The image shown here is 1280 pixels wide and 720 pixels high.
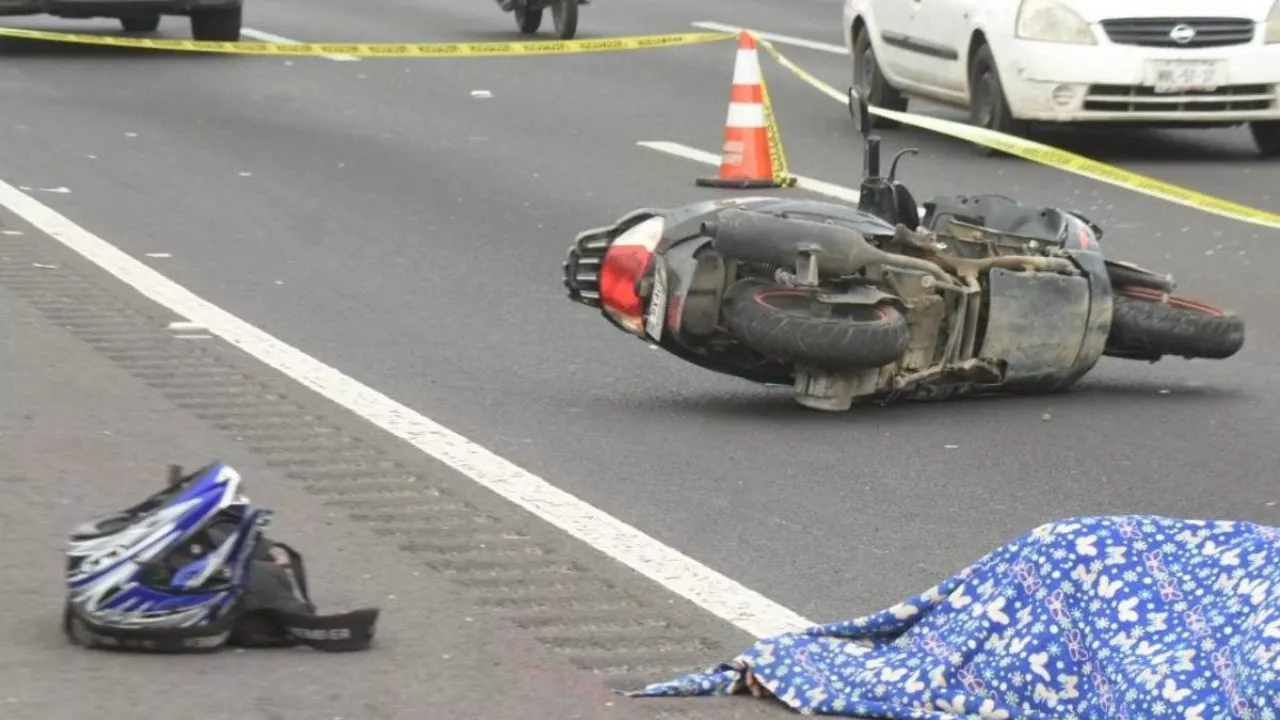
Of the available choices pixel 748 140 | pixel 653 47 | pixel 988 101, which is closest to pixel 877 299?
pixel 748 140

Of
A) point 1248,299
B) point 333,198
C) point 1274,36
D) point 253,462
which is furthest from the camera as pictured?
point 1274,36

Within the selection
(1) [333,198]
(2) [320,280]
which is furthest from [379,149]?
(2) [320,280]

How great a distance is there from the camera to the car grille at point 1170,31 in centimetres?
1465

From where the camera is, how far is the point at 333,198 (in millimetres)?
13164

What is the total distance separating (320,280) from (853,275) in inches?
124

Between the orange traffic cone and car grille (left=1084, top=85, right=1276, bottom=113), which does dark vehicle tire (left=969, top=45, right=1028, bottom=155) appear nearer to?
car grille (left=1084, top=85, right=1276, bottom=113)

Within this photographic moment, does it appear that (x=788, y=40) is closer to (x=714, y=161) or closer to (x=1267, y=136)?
(x=714, y=161)

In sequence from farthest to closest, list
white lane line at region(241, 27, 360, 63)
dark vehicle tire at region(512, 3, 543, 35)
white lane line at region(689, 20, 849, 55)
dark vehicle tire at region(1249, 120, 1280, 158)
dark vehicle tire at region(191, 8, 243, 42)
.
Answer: dark vehicle tire at region(512, 3, 543, 35) → white lane line at region(689, 20, 849, 55) → dark vehicle tire at region(191, 8, 243, 42) → white lane line at region(241, 27, 360, 63) → dark vehicle tire at region(1249, 120, 1280, 158)

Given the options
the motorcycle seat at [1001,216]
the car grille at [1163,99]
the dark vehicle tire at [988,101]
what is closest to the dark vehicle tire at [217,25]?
the dark vehicle tire at [988,101]

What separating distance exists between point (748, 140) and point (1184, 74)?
2.34m

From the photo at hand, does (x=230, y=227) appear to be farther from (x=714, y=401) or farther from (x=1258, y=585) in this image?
(x=1258, y=585)

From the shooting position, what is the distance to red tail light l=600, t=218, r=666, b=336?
27.2 feet

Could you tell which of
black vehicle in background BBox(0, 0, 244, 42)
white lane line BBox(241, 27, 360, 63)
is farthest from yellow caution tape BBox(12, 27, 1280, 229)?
black vehicle in background BBox(0, 0, 244, 42)

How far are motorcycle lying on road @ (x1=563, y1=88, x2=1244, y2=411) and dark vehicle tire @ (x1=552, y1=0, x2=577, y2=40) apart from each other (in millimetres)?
14075
